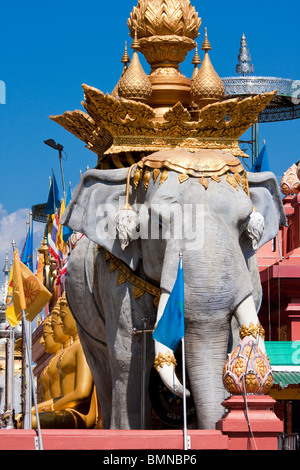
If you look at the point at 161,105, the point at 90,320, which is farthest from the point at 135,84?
the point at 90,320

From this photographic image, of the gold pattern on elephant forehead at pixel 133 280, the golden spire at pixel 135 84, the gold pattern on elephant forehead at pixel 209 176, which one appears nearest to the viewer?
the gold pattern on elephant forehead at pixel 209 176

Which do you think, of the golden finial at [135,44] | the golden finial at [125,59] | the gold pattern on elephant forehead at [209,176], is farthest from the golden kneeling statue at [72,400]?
the golden finial at [135,44]

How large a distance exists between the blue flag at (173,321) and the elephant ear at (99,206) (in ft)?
5.03

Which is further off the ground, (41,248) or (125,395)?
(41,248)

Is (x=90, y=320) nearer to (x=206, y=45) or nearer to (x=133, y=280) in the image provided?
(x=133, y=280)

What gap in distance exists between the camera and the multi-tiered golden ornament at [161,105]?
44.4 feet

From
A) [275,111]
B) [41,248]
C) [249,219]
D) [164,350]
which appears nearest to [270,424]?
[164,350]

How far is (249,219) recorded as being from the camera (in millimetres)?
12727

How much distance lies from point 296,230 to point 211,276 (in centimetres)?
879

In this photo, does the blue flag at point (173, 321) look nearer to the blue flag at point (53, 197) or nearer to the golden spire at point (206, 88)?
the golden spire at point (206, 88)

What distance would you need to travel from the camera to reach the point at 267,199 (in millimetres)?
13570

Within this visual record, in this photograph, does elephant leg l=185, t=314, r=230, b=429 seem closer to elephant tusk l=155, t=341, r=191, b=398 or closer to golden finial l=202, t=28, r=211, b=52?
elephant tusk l=155, t=341, r=191, b=398
